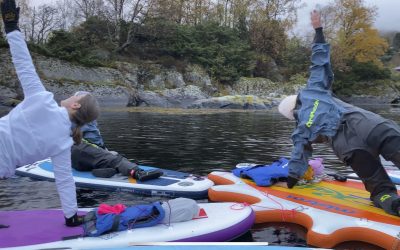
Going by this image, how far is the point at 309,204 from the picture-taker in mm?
5594

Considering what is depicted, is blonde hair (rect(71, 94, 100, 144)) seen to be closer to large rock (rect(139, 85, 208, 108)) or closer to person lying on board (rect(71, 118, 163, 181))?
person lying on board (rect(71, 118, 163, 181))

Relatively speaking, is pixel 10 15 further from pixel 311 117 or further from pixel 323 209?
pixel 323 209

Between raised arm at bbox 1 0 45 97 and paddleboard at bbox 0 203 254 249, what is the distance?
1.43 metres

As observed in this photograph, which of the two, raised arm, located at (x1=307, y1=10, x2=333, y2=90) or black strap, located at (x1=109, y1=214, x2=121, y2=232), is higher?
raised arm, located at (x1=307, y1=10, x2=333, y2=90)

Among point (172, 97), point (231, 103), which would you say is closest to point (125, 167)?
point (231, 103)

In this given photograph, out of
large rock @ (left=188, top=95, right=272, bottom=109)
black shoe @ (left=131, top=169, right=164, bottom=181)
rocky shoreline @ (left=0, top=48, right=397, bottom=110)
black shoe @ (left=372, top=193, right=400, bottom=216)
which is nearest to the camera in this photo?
black shoe @ (left=372, top=193, right=400, bottom=216)

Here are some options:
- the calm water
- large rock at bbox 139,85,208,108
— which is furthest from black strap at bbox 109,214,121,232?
large rock at bbox 139,85,208,108

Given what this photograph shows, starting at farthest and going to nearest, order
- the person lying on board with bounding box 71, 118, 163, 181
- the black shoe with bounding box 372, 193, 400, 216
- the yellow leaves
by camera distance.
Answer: the yellow leaves < the person lying on board with bounding box 71, 118, 163, 181 < the black shoe with bounding box 372, 193, 400, 216

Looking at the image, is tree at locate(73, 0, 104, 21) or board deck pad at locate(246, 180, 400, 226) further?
tree at locate(73, 0, 104, 21)

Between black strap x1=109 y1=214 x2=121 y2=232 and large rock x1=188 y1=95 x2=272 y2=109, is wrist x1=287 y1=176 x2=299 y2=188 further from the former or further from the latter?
large rock x1=188 y1=95 x2=272 y2=109

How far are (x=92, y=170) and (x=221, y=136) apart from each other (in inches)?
296

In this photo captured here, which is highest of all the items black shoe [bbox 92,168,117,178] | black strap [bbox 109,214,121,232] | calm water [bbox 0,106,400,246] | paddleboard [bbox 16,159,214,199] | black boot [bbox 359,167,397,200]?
black boot [bbox 359,167,397,200]

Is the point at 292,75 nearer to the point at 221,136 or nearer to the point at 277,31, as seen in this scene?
the point at 277,31

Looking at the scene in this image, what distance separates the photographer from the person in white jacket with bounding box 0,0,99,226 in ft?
12.7
